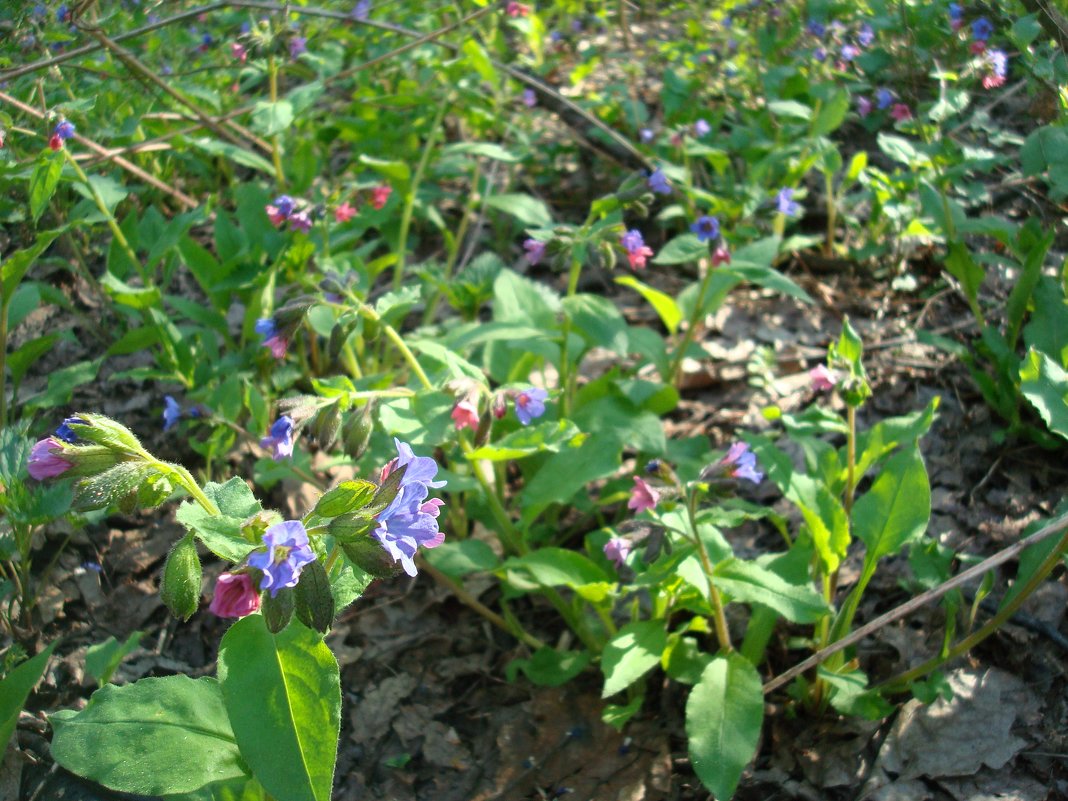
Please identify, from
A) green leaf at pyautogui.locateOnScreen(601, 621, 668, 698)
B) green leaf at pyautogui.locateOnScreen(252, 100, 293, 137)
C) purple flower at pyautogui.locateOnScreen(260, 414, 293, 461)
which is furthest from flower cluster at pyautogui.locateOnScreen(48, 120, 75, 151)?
green leaf at pyautogui.locateOnScreen(601, 621, 668, 698)

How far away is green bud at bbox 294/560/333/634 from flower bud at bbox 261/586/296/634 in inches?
1.3

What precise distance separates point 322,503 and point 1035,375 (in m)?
1.54

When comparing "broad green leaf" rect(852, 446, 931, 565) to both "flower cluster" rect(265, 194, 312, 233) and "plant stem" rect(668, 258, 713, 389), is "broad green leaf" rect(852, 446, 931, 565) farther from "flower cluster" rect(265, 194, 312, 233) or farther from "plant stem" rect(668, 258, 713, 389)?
"flower cluster" rect(265, 194, 312, 233)

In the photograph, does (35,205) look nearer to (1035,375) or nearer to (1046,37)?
(1035,375)

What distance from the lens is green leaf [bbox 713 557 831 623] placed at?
1.79m

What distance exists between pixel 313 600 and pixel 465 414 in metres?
0.74

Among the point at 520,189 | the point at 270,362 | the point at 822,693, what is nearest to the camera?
the point at 822,693

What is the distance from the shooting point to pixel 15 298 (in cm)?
253

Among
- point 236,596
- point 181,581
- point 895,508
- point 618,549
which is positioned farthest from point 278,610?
point 895,508

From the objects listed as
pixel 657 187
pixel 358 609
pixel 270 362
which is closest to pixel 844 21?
pixel 657 187

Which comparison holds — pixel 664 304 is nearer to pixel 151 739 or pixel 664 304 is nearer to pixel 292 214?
pixel 292 214

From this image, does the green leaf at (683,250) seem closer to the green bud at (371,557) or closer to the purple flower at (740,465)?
the purple flower at (740,465)

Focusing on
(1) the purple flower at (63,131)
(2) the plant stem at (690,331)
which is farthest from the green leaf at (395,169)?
(2) the plant stem at (690,331)

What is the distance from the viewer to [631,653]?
6.30 feet
